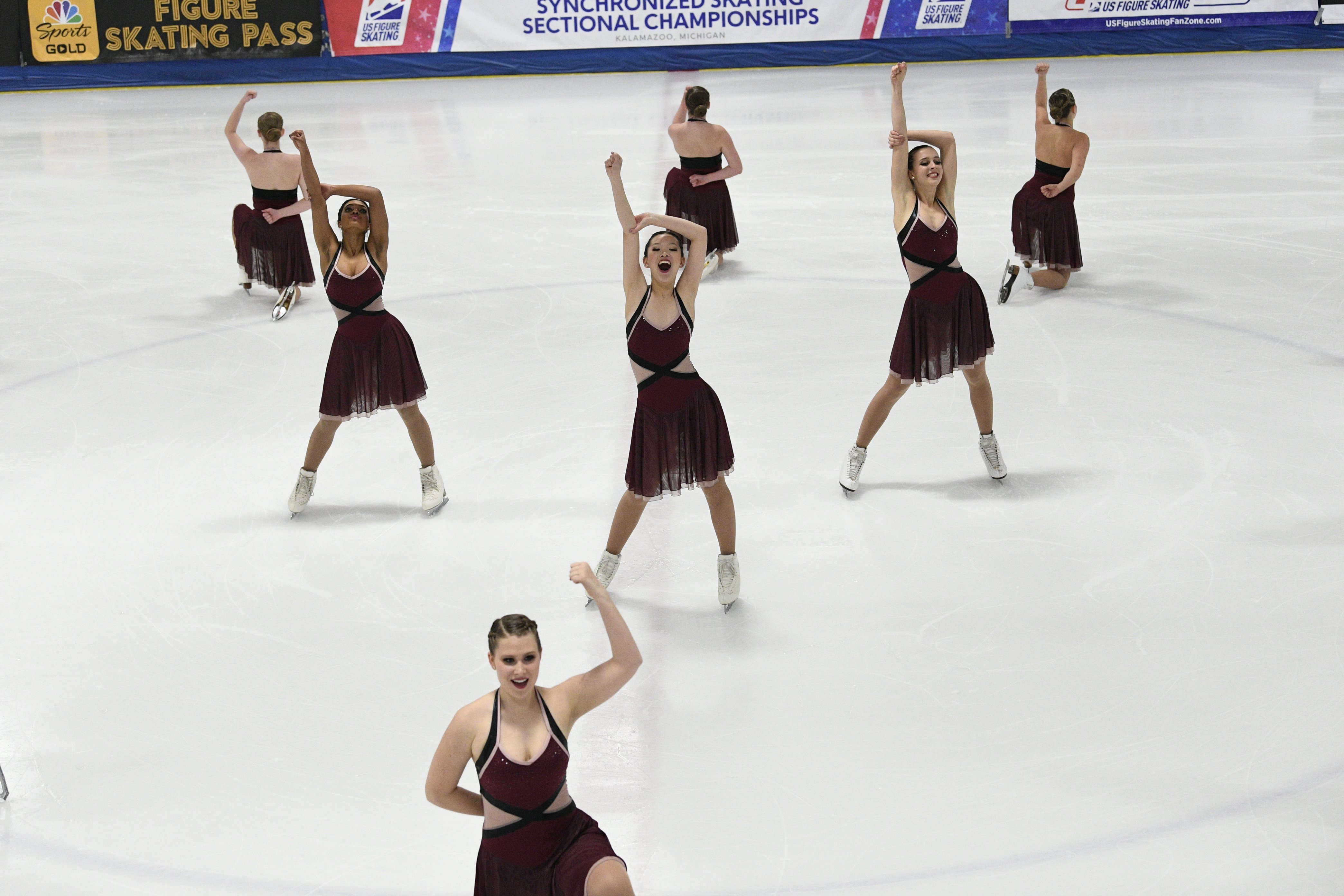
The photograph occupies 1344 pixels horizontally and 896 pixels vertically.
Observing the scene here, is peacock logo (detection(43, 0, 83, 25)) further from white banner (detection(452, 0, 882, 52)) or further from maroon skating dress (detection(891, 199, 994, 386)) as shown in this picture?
maroon skating dress (detection(891, 199, 994, 386))

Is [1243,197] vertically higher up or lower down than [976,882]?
higher up

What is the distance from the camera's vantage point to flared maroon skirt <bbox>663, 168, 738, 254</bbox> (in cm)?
1046

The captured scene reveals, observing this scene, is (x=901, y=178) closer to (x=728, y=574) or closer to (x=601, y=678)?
(x=728, y=574)

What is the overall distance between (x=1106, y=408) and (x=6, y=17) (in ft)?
68.8

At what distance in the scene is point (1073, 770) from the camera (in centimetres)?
423

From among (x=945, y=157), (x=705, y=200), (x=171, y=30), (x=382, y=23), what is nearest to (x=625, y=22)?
(x=382, y=23)

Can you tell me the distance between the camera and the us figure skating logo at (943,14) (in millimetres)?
22391

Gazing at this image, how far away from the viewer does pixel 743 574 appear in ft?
18.7

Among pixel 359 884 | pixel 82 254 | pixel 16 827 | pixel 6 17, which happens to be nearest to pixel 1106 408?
pixel 359 884

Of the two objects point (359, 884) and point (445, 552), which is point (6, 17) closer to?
point (445, 552)

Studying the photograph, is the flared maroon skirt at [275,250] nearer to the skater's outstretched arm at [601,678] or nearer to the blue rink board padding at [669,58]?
the skater's outstretched arm at [601,678]

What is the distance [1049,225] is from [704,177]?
8.59 ft

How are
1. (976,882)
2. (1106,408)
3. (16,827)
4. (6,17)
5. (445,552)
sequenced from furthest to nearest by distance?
(6,17)
(1106,408)
(445,552)
(16,827)
(976,882)

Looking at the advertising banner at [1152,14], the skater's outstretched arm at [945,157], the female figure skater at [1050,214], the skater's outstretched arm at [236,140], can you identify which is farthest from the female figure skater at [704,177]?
the advertising banner at [1152,14]
